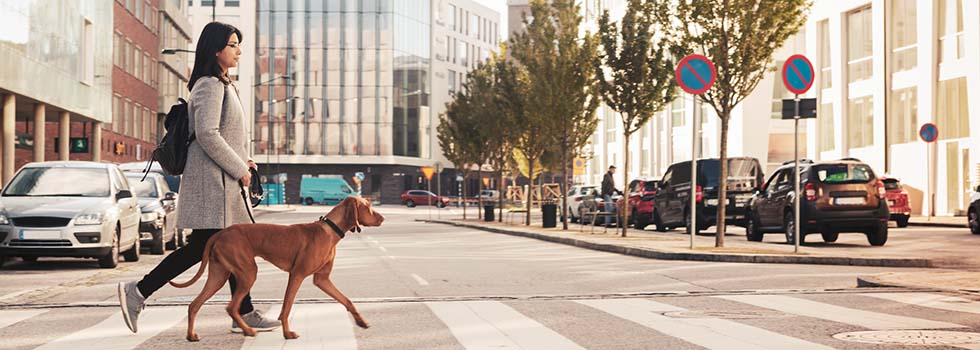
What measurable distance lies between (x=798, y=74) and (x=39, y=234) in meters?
11.3

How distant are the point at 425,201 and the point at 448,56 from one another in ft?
78.2

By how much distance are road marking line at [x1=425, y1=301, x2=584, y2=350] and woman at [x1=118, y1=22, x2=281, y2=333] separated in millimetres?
1738

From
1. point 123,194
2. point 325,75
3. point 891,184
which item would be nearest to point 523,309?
point 123,194

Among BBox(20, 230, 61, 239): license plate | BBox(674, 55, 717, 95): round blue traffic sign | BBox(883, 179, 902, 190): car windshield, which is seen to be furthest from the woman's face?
BBox(883, 179, 902, 190): car windshield

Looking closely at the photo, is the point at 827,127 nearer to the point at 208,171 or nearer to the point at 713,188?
the point at 713,188

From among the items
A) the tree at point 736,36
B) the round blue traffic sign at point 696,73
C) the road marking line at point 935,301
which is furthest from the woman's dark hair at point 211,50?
the tree at point 736,36

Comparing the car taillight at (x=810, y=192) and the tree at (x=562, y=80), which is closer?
the car taillight at (x=810, y=192)

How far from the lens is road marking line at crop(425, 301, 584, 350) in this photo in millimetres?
7887

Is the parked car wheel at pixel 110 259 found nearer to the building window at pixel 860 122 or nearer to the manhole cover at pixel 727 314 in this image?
the manhole cover at pixel 727 314

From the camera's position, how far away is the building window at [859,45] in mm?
44531

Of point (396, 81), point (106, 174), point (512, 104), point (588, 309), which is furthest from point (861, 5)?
point (396, 81)

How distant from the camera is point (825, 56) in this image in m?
48.5

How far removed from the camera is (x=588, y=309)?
1031 cm

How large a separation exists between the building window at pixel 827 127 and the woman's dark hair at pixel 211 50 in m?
41.7
